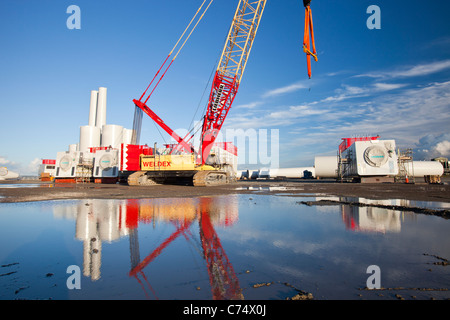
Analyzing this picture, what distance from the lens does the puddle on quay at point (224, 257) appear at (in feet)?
8.51

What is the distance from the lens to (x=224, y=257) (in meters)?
3.68

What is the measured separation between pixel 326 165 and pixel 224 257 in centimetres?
4818

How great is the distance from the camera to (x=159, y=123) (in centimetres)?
3322

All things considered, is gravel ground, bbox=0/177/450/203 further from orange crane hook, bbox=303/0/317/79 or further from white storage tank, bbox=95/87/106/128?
white storage tank, bbox=95/87/106/128

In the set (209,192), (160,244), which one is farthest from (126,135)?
(160,244)

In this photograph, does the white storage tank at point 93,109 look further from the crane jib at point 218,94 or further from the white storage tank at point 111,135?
the crane jib at point 218,94

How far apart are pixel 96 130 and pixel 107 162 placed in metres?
23.2

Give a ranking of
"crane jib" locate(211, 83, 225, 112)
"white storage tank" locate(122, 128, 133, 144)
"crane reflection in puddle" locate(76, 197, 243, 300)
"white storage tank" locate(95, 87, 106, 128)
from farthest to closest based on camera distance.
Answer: "white storage tank" locate(95, 87, 106, 128) < "white storage tank" locate(122, 128, 133, 144) < "crane jib" locate(211, 83, 225, 112) < "crane reflection in puddle" locate(76, 197, 243, 300)

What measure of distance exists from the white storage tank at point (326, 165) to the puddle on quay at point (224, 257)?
43.4 m

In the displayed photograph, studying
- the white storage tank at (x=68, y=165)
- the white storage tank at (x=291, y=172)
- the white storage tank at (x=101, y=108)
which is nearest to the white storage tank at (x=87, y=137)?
the white storage tank at (x=101, y=108)

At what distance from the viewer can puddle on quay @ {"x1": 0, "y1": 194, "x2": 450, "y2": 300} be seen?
8.51 ft

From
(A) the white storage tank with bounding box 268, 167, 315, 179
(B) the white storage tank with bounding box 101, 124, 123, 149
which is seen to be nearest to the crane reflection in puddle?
(B) the white storage tank with bounding box 101, 124, 123, 149

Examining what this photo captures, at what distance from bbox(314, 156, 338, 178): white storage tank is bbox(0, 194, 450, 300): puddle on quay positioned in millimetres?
43404
